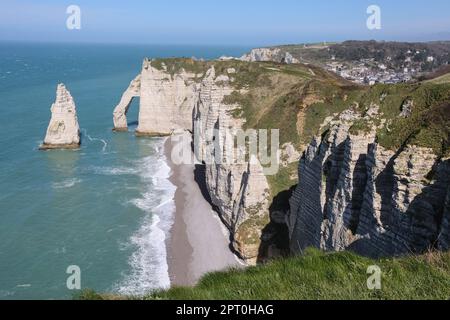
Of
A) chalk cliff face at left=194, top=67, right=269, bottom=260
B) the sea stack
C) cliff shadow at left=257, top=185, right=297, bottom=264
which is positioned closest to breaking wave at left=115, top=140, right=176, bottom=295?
chalk cliff face at left=194, top=67, right=269, bottom=260

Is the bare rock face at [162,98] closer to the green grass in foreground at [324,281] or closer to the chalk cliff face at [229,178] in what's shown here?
the chalk cliff face at [229,178]

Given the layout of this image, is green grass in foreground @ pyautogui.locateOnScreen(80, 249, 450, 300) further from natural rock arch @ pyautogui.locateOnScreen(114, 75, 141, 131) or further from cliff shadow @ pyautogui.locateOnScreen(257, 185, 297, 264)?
natural rock arch @ pyautogui.locateOnScreen(114, 75, 141, 131)

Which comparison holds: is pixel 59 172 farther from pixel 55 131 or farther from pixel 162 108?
pixel 162 108

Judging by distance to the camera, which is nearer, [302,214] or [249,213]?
[302,214]

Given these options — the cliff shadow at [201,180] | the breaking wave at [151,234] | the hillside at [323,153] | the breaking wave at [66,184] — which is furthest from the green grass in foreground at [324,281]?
the breaking wave at [66,184]
